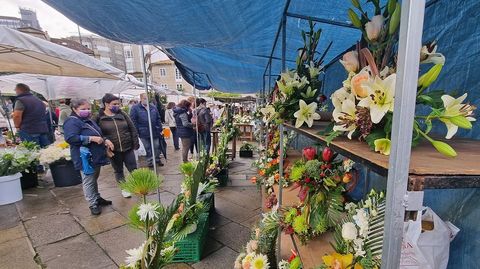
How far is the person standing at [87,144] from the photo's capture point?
3.14 meters

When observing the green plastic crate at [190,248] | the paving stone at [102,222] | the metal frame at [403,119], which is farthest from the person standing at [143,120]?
the metal frame at [403,119]

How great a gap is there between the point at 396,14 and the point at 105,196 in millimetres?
4852

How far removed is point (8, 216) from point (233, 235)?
11.2 ft

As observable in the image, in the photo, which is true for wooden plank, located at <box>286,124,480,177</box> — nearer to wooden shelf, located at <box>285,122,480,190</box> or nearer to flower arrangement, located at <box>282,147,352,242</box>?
wooden shelf, located at <box>285,122,480,190</box>

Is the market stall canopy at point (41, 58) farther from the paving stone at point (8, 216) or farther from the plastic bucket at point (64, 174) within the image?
the paving stone at point (8, 216)

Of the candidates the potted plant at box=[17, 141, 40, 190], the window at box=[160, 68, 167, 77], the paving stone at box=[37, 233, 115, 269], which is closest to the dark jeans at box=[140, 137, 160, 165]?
the potted plant at box=[17, 141, 40, 190]

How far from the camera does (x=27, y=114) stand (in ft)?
15.3

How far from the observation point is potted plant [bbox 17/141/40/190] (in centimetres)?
444

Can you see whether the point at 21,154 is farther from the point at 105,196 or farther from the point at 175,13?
the point at 175,13

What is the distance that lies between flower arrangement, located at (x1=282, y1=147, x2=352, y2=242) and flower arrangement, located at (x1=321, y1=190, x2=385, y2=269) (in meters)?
0.20

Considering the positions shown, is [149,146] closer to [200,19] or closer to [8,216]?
[8,216]

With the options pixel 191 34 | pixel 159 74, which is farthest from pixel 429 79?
pixel 159 74

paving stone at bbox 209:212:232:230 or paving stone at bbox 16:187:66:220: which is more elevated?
paving stone at bbox 16:187:66:220

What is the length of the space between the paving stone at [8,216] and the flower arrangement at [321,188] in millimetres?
4113
